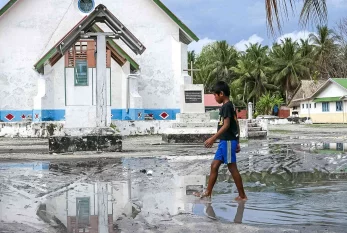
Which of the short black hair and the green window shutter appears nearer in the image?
the short black hair

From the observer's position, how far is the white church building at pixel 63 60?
91.3 feet

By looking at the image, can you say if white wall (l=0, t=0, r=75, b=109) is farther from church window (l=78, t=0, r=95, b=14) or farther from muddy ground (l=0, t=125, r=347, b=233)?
muddy ground (l=0, t=125, r=347, b=233)

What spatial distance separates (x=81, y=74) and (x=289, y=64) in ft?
173

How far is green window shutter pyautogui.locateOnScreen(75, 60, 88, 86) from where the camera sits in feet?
70.0

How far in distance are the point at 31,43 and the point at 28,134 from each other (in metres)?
7.45

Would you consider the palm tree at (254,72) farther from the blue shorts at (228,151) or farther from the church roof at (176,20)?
the blue shorts at (228,151)

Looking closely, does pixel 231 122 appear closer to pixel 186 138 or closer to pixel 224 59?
pixel 186 138

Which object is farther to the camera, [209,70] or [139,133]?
[209,70]

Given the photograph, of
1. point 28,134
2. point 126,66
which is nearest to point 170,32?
point 126,66

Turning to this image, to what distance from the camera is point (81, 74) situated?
21812 millimetres

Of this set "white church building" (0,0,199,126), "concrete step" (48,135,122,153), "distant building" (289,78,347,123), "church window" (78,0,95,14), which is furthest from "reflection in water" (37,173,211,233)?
"distant building" (289,78,347,123)

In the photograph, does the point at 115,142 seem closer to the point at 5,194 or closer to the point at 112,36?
the point at 112,36

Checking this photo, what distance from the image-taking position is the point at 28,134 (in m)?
24.4

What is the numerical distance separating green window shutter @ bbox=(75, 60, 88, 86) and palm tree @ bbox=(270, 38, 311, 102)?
5209 cm
